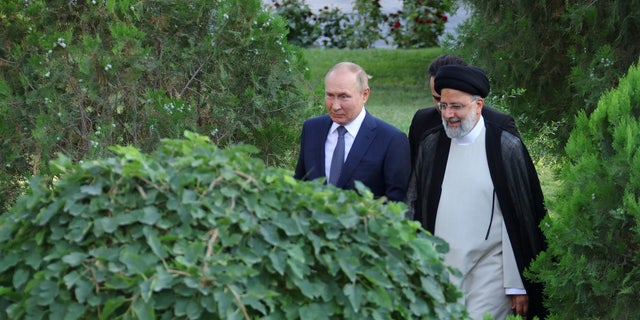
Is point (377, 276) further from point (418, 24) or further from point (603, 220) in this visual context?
point (418, 24)

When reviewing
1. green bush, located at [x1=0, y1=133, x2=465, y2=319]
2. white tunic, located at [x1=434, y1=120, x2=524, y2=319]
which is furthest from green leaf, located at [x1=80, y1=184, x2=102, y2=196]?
white tunic, located at [x1=434, y1=120, x2=524, y2=319]

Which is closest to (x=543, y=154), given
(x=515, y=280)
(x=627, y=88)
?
(x=515, y=280)

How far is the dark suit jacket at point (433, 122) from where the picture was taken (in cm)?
539

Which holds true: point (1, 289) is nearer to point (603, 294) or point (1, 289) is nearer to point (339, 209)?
point (339, 209)

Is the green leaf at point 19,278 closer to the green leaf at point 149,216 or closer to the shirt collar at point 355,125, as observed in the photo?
the green leaf at point 149,216

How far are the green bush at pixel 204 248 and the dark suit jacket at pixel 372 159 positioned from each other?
1.82 m

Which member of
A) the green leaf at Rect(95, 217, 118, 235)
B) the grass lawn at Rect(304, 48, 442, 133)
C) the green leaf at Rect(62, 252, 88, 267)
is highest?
the green leaf at Rect(95, 217, 118, 235)

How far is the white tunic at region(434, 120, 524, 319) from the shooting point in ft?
17.5

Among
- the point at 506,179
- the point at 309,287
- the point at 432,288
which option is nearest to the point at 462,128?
the point at 506,179

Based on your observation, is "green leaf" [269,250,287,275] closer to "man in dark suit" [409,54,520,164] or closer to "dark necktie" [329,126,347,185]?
"dark necktie" [329,126,347,185]

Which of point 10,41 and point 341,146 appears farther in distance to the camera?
point 10,41

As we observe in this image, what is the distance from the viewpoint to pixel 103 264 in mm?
3041

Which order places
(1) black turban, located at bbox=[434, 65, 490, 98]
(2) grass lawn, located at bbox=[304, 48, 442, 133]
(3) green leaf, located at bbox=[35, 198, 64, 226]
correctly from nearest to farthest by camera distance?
(3) green leaf, located at bbox=[35, 198, 64, 226]
(1) black turban, located at bbox=[434, 65, 490, 98]
(2) grass lawn, located at bbox=[304, 48, 442, 133]

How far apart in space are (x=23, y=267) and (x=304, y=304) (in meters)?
0.87
